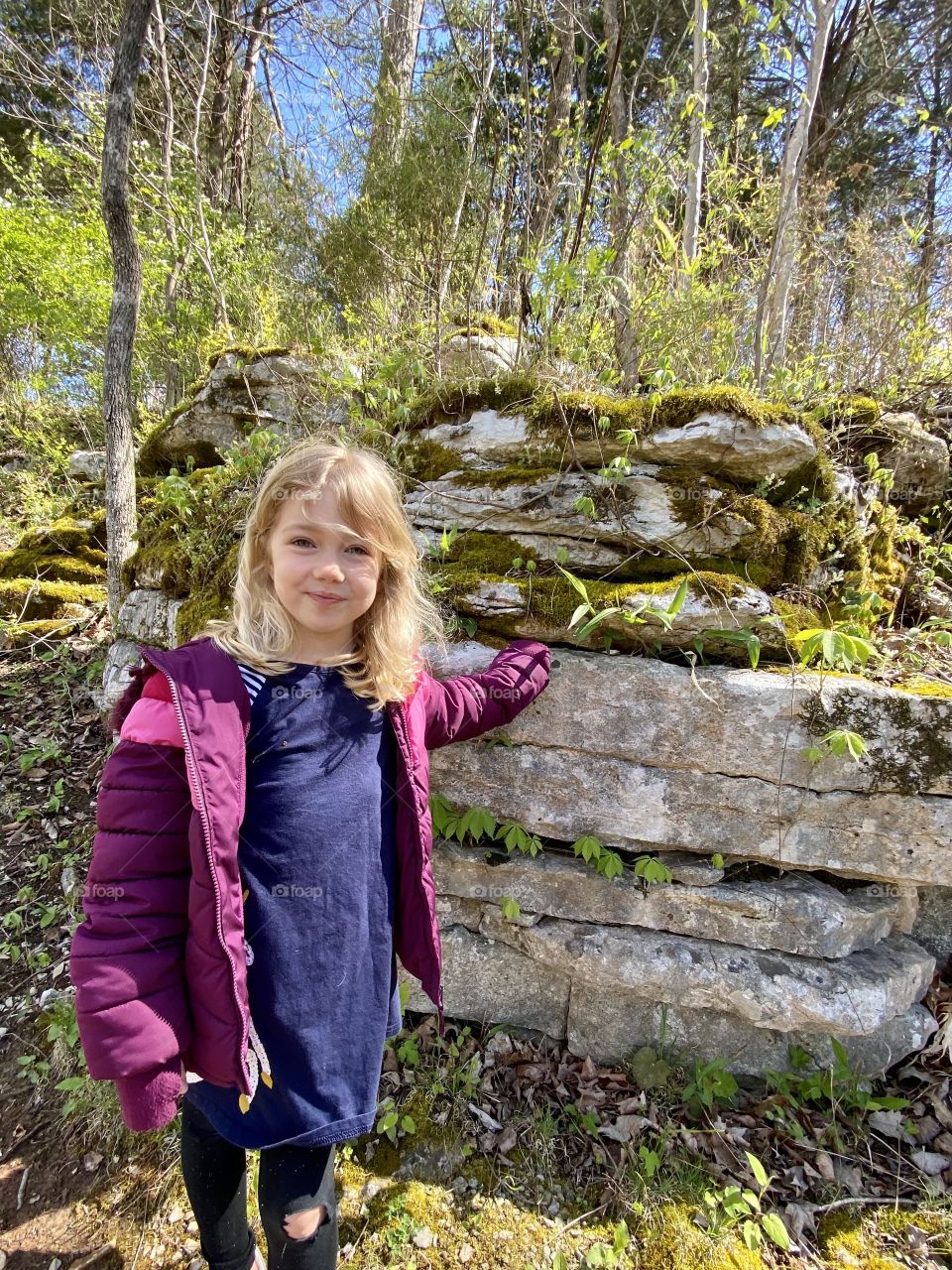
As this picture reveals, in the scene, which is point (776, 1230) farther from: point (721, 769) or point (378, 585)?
point (378, 585)

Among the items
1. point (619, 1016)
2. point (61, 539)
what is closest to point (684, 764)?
point (619, 1016)

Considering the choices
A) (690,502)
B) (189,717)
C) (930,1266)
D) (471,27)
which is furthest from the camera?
(471,27)

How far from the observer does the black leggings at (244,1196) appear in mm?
1658

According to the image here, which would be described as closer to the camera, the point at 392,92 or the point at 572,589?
the point at 572,589

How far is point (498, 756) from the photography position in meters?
2.60

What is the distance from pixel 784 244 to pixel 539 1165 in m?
6.02

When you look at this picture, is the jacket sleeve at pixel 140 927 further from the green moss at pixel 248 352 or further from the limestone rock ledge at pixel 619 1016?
the green moss at pixel 248 352

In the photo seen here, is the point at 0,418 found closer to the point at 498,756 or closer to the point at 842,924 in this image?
the point at 498,756

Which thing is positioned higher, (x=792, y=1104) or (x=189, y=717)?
(x=189, y=717)

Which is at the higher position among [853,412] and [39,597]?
[853,412]

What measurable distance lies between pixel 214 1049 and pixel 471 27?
5.84 m

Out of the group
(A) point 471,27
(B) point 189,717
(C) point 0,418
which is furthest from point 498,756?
(C) point 0,418

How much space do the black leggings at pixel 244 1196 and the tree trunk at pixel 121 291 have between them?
3704mm

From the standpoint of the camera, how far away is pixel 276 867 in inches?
62.8
